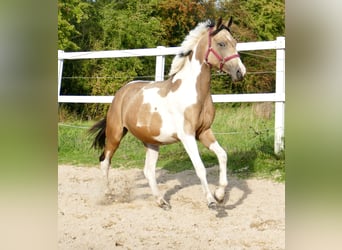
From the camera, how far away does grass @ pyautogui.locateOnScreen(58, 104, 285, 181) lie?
3.50 metres

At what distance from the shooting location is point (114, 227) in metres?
2.69

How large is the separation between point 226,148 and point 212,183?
0.47 m

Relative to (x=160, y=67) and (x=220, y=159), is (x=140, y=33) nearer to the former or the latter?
(x=160, y=67)

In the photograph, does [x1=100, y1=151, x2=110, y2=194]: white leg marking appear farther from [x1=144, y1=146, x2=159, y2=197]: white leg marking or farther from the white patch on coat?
the white patch on coat

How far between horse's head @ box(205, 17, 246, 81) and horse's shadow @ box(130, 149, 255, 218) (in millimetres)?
795

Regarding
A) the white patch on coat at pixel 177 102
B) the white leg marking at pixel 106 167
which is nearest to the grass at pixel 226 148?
the white leg marking at pixel 106 167

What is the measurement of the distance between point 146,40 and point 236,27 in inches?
32.5

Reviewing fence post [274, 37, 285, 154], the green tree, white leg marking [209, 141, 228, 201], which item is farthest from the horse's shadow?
the green tree

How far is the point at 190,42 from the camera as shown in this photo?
268cm

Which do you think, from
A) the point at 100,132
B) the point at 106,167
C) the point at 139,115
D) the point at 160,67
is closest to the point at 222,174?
the point at 139,115

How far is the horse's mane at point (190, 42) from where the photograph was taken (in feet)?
8.69

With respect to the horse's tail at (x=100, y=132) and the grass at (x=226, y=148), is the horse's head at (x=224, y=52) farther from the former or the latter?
the grass at (x=226, y=148)
